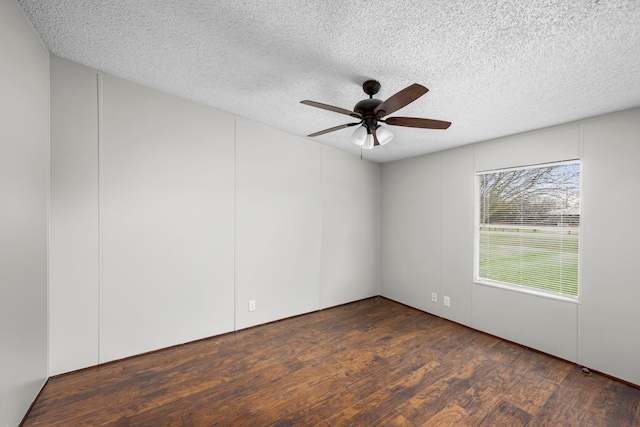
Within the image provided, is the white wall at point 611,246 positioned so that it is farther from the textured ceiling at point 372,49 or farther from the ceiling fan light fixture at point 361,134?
the ceiling fan light fixture at point 361,134

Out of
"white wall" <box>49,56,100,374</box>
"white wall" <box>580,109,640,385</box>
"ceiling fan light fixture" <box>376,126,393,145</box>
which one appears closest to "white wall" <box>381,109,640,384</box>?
"white wall" <box>580,109,640,385</box>

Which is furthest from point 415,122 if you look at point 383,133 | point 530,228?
point 530,228

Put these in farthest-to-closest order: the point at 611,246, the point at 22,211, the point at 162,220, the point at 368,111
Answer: the point at 162,220
the point at 611,246
the point at 368,111
the point at 22,211

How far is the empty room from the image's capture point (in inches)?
59.8

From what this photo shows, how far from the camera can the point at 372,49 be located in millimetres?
1657

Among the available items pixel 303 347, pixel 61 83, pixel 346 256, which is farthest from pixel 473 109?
pixel 61 83

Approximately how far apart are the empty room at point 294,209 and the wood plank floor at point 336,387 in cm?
2

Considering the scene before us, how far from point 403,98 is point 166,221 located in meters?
2.42

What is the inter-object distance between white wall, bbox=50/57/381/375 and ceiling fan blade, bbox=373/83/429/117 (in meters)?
1.78

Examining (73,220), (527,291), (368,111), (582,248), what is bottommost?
(527,291)

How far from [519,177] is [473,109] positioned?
1.25 metres

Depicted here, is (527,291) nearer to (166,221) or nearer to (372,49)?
(372,49)

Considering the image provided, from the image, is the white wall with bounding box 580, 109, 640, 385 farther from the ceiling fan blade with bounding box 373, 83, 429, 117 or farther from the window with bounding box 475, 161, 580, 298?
the ceiling fan blade with bounding box 373, 83, 429, 117

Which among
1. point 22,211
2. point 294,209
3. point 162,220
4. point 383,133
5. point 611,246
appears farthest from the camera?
point 294,209
